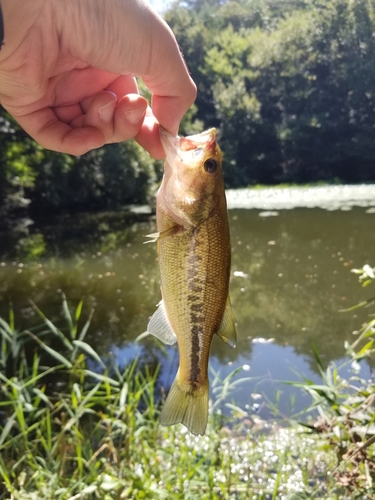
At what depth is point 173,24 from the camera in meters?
26.1

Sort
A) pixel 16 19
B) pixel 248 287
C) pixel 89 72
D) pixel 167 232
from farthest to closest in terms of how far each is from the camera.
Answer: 1. pixel 248 287
2. pixel 89 72
3. pixel 167 232
4. pixel 16 19

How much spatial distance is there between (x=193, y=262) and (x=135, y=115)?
1.67 ft

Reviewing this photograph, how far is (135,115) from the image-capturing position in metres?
1.61

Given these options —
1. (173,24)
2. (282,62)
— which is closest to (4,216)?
(173,24)

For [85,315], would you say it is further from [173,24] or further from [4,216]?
[173,24]

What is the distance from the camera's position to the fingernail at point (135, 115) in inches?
63.2

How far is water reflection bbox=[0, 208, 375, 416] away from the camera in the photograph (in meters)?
5.91

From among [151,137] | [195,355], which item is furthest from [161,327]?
[151,137]

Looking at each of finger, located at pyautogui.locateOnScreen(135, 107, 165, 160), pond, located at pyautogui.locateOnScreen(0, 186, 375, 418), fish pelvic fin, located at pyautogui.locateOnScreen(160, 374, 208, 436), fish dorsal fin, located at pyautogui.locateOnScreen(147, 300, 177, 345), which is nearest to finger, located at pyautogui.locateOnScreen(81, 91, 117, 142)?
finger, located at pyautogui.locateOnScreen(135, 107, 165, 160)

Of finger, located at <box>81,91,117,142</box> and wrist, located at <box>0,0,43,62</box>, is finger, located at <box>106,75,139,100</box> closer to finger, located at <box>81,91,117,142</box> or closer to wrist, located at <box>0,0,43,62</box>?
finger, located at <box>81,91,117,142</box>

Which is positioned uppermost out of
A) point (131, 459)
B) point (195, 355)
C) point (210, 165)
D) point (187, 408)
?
point (210, 165)

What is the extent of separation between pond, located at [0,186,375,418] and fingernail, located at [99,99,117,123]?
2.45 meters

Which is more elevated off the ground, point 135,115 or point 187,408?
point 135,115

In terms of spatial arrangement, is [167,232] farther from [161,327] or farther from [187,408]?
[187,408]
